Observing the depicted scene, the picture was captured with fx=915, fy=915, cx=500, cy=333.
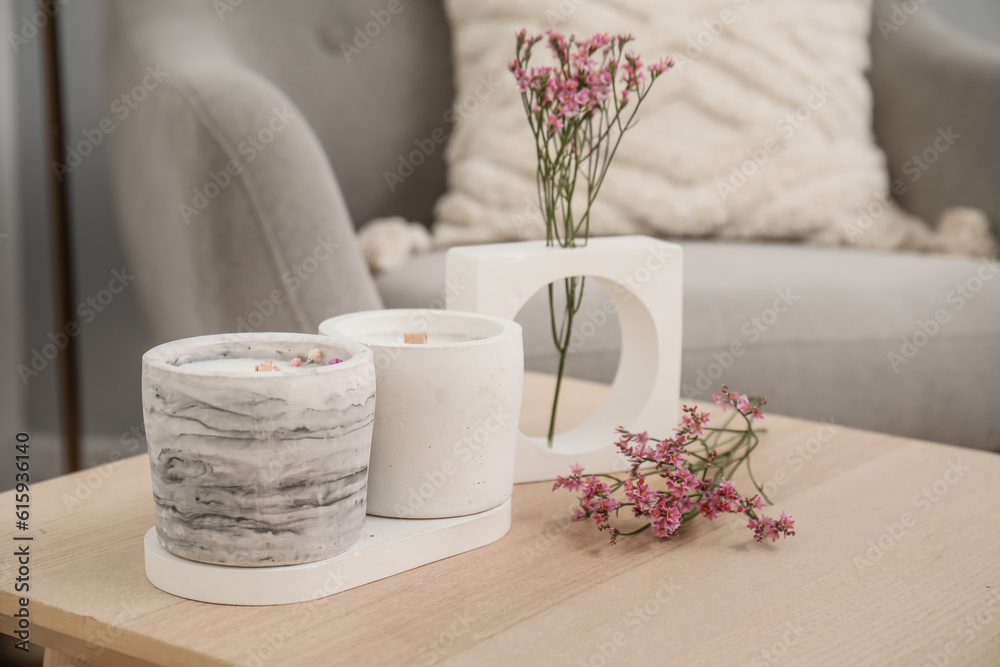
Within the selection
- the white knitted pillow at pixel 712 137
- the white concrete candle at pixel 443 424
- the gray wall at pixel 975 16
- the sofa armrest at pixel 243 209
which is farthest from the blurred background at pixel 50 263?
the gray wall at pixel 975 16

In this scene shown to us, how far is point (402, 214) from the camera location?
5.96 feet

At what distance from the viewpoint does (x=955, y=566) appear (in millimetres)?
604

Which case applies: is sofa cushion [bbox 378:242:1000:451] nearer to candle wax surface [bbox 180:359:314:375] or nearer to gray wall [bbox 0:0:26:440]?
candle wax surface [bbox 180:359:314:375]

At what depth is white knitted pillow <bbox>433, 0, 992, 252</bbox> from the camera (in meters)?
1.62

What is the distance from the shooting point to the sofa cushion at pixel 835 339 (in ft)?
4.36

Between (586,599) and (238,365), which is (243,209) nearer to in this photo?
(238,365)

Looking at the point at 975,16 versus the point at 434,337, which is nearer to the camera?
the point at 434,337

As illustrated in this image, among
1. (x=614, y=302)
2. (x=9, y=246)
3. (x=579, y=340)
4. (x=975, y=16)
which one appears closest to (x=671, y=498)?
(x=614, y=302)

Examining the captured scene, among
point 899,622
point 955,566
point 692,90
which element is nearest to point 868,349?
point 692,90

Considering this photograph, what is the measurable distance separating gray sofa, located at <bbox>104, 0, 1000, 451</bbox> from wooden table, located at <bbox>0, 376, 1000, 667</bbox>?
1.69 feet

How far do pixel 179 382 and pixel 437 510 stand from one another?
200 millimetres

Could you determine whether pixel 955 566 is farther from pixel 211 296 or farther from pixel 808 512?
pixel 211 296

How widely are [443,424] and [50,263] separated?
1623 mm

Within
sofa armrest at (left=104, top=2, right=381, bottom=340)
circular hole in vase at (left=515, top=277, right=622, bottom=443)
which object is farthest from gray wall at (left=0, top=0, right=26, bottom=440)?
circular hole in vase at (left=515, top=277, right=622, bottom=443)
